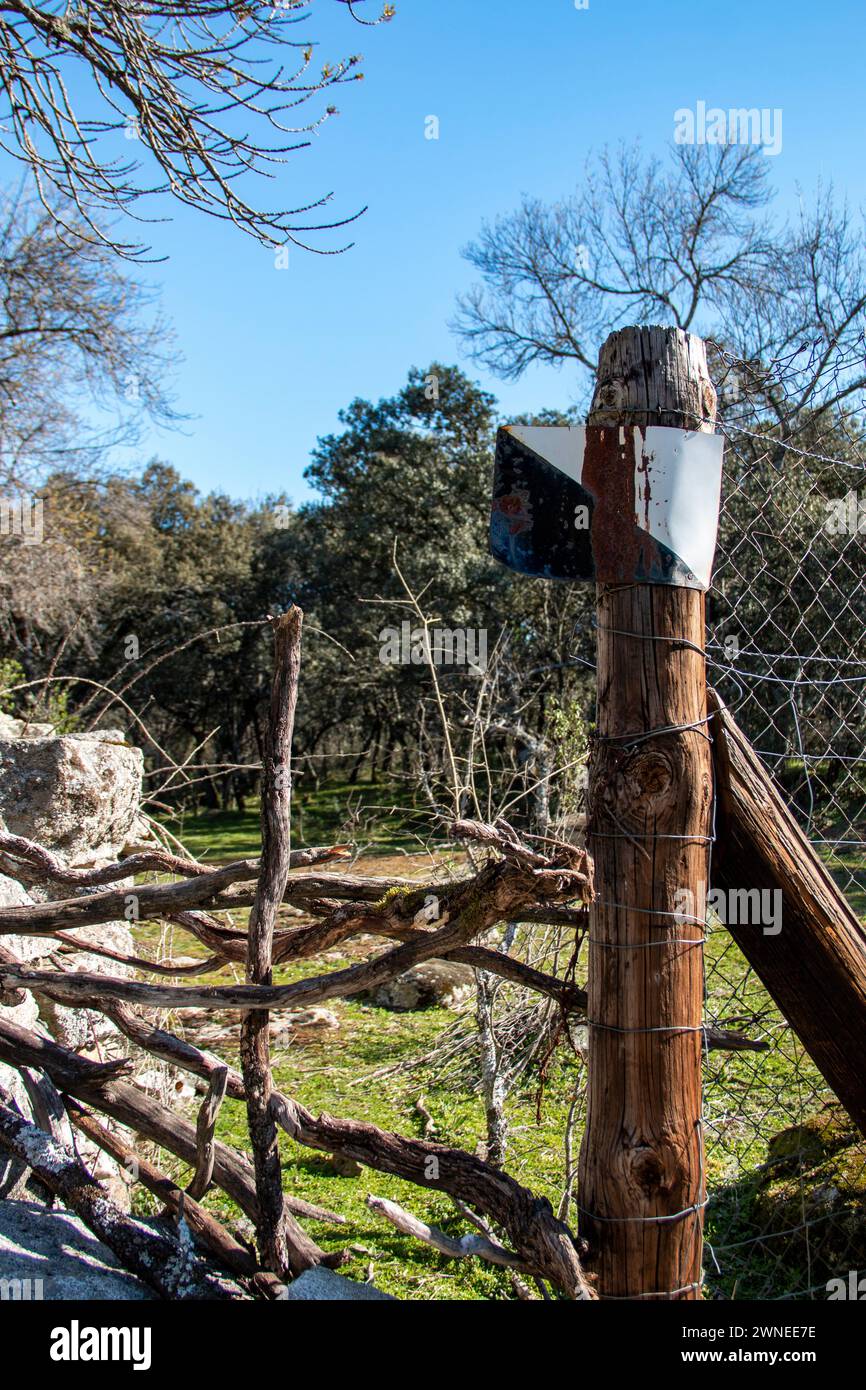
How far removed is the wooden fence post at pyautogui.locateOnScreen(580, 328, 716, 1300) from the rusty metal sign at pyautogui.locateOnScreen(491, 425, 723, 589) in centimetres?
3

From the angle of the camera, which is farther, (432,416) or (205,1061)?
(432,416)

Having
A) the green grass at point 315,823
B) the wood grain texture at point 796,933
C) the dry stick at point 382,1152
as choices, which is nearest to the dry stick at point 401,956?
the dry stick at point 382,1152

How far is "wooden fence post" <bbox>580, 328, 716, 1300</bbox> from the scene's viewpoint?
1.98 metres

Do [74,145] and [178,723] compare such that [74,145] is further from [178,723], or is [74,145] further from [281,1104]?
[178,723]

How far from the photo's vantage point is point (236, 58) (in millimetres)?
4219

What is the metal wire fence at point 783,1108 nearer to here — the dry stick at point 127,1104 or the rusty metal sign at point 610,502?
the rusty metal sign at point 610,502

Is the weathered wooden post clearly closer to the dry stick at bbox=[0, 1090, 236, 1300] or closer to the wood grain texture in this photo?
the wood grain texture

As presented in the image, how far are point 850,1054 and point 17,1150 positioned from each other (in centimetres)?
210

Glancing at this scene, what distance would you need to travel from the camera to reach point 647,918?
1994 mm

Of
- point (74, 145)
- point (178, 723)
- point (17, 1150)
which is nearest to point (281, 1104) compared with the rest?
point (17, 1150)

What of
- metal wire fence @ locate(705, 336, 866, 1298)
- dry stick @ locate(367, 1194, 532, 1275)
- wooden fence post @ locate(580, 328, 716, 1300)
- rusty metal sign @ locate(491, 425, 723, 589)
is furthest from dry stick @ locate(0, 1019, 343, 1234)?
rusty metal sign @ locate(491, 425, 723, 589)

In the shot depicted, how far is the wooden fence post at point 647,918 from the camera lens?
78.0 inches

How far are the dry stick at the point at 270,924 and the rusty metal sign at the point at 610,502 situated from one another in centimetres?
52
